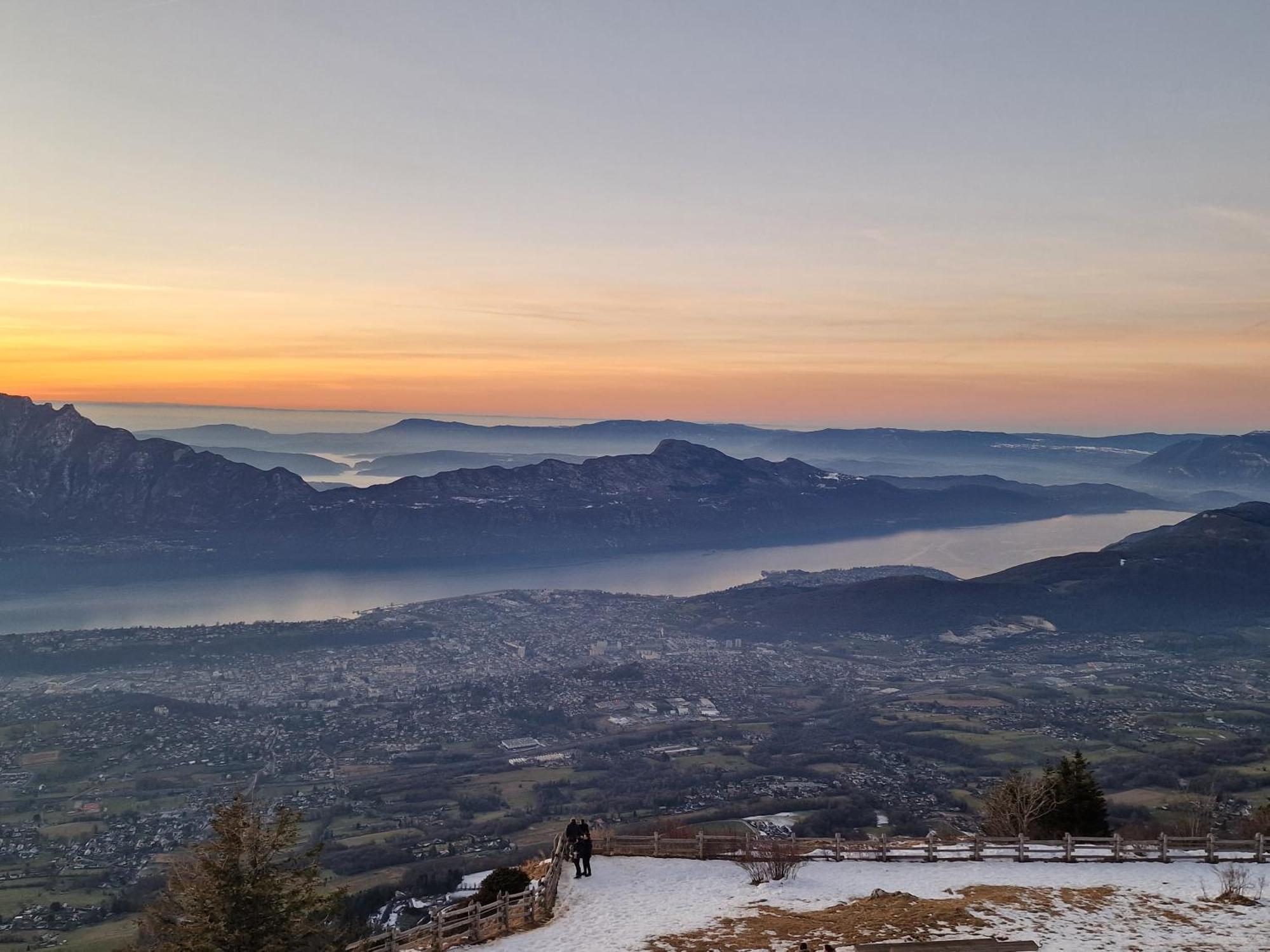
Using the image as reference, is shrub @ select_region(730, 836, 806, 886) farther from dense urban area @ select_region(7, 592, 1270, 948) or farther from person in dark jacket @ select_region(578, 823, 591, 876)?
dense urban area @ select_region(7, 592, 1270, 948)

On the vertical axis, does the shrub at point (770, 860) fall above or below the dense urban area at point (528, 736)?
above

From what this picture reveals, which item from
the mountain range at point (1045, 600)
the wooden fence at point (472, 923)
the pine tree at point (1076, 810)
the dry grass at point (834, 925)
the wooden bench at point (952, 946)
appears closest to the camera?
the wooden bench at point (952, 946)

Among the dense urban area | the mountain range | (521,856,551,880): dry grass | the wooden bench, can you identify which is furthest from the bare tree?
the mountain range

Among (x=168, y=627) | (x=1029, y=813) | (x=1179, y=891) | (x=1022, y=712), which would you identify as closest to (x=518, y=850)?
(x=1029, y=813)

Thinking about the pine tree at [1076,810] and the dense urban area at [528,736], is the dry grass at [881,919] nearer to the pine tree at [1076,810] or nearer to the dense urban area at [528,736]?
the pine tree at [1076,810]

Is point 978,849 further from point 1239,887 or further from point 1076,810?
point 1239,887

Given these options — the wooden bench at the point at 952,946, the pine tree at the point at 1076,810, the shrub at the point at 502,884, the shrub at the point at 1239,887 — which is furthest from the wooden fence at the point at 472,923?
the pine tree at the point at 1076,810
